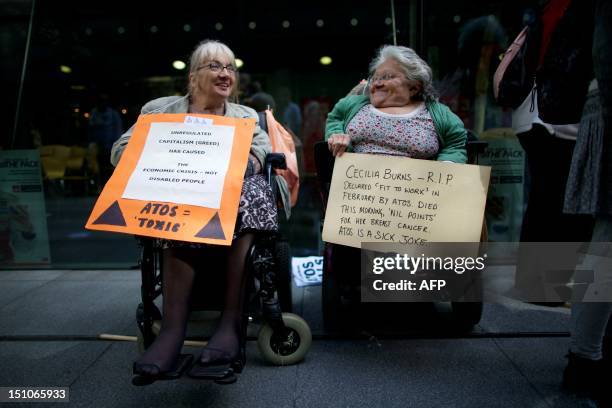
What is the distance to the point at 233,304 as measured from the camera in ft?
6.03

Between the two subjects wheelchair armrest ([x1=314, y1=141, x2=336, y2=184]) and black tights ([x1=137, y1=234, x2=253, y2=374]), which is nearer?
black tights ([x1=137, y1=234, x2=253, y2=374])

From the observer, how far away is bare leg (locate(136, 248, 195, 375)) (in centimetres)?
165

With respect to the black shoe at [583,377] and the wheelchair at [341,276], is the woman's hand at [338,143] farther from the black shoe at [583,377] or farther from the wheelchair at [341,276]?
the black shoe at [583,377]

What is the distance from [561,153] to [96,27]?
170 inches

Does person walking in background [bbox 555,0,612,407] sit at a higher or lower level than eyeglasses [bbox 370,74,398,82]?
lower

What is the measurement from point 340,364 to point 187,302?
800 mm

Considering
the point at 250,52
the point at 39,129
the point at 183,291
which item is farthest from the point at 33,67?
the point at 183,291

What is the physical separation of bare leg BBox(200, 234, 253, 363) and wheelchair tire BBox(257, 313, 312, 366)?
0.90ft

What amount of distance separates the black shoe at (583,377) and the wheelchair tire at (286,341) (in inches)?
43.3

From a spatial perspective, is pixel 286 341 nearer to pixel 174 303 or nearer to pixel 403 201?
pixel 174 303

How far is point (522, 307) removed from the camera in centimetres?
284

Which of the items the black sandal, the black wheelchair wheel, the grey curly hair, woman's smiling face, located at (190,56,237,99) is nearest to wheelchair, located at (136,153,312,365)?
the black sandal

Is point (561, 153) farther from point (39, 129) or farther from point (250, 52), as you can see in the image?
point (39, 129)

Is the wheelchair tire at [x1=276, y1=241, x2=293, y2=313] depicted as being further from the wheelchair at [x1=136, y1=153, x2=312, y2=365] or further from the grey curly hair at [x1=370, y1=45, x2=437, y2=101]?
the grey curly hair at [x1=370, y1=45, x2=437, y2=101]
